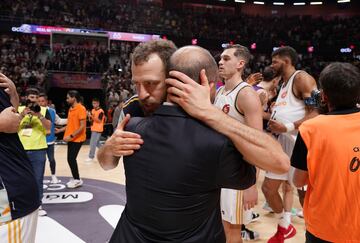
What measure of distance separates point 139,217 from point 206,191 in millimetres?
285

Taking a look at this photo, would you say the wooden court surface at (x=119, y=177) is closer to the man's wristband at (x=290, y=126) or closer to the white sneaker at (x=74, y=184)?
the white sneaker at (x=74, y=184)

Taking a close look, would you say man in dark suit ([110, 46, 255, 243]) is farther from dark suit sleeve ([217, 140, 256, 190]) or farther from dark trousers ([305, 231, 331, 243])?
dark trousers ([305, 231, 331, 243])

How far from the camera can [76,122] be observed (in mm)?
6438

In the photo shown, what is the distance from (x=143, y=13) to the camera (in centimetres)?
2641

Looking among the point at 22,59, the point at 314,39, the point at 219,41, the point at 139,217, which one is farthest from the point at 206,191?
the point at 314,39

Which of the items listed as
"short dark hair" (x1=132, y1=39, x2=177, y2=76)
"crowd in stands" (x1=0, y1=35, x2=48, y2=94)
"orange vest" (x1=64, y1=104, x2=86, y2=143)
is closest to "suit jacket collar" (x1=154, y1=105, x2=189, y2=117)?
"short dark hair" (x1=132, y1=39, x2=177, y2=76)

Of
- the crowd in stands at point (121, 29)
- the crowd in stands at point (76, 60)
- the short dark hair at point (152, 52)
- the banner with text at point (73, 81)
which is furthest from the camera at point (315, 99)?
the crowd in stands at point (76, 60)

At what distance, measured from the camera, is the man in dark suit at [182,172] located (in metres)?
1.29

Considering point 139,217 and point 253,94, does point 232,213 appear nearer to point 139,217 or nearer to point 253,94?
point 253,94

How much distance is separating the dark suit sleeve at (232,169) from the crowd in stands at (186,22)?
885 inches

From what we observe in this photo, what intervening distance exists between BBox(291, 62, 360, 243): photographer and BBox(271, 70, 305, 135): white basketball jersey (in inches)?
70.0

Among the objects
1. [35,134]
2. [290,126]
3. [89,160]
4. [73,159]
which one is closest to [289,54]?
[290,126]

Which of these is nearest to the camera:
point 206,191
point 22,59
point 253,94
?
point 206,191

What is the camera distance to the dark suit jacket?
4.22ft
